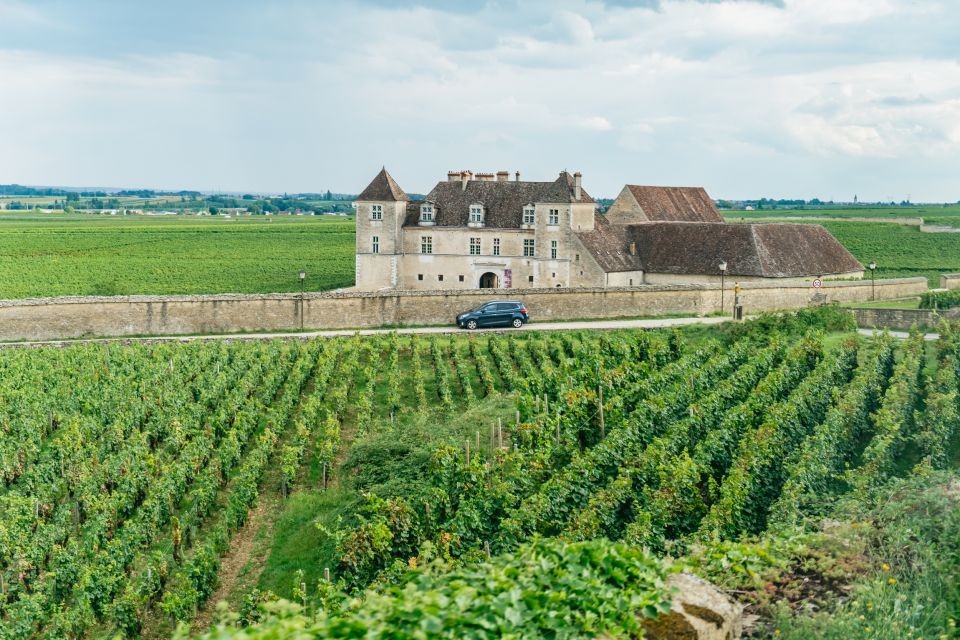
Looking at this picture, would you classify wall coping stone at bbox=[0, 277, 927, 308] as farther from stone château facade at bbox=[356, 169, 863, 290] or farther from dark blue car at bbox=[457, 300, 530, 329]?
stone château facade at bbox=[356, 169, 863, 290]

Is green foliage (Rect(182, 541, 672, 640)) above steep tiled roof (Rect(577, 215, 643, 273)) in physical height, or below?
below

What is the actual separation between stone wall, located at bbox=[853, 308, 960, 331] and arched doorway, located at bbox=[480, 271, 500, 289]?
60.7ft

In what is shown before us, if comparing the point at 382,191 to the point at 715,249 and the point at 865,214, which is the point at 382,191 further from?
the point at 865,214

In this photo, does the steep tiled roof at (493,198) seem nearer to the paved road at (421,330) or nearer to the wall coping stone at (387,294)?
the wall coping stone at (387,294)

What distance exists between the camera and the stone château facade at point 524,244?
5116 cm

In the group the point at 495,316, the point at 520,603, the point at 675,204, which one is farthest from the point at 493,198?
the point at 520,603

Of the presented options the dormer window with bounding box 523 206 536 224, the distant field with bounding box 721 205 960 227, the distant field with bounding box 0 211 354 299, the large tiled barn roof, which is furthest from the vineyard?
the distant field with bounding box 721 205 960 227

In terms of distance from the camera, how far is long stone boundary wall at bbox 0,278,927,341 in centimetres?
3938

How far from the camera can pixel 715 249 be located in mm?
51844

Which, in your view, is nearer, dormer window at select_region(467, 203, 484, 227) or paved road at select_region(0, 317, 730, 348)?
paved road at select_region(0, 317, 730, 348)

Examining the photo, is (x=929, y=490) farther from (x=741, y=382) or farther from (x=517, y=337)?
(x=517, y=337)

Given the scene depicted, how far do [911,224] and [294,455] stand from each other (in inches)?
3081

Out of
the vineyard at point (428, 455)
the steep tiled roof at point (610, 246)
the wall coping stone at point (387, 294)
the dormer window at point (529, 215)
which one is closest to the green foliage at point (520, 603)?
the vineyard at point (428, 455)

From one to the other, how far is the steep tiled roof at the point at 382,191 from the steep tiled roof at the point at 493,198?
171cm
